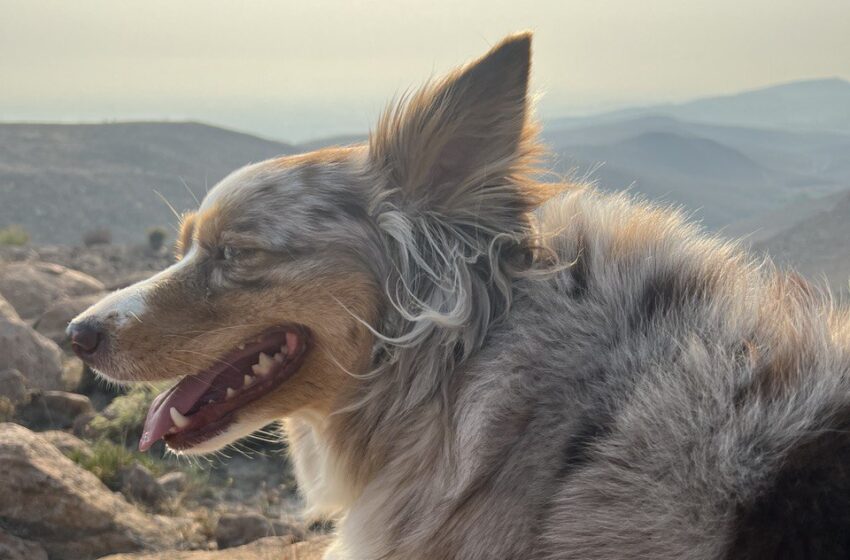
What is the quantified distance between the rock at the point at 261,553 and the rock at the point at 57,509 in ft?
0.90

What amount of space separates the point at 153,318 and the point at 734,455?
2255 millimetres

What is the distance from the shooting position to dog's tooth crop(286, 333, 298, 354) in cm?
336

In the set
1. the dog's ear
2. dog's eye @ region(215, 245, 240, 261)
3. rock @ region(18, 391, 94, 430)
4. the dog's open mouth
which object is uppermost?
the dog's ear

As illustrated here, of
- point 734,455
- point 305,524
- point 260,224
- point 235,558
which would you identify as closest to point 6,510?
point 235,558

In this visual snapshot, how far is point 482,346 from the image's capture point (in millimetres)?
3139

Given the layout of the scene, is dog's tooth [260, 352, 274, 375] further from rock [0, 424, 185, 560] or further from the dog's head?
rock [0, 424, 185, 560]

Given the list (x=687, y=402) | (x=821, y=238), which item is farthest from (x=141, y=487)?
(x=821, y=238)

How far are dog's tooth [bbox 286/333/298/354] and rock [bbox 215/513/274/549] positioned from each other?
2164mm

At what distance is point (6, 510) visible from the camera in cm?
438

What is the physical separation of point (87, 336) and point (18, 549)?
153 cm

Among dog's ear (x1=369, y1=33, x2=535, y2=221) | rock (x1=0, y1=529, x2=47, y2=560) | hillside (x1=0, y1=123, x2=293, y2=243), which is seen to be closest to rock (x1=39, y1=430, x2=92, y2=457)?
rock (x1=0, y1=529, x2=47, y2=560)

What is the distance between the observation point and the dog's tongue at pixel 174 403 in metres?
3.51

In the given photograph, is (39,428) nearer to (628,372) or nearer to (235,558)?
(235,558)

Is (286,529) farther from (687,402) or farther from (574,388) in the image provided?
(687,402)
